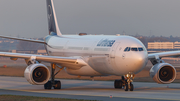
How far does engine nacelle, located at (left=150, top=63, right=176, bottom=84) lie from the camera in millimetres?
24938

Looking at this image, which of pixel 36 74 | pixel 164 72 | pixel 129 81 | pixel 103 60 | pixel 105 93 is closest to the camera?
pixel 105 93

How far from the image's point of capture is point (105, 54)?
24375mm

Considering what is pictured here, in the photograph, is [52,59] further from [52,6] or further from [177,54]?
[52,6]

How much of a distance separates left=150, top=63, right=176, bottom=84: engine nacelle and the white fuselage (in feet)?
8.41

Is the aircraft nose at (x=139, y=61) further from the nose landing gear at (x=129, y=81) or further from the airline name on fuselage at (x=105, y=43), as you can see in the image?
the airline name on fuselage at (x=105, y=43)

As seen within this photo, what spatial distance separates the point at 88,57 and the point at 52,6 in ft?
44.0

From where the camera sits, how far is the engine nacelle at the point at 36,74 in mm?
24188

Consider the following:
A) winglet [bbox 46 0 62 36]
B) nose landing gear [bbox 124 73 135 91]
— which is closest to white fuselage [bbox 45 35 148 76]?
nose landing gear [bbox 124 73 135 91]

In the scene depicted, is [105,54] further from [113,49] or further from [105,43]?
[105,43]

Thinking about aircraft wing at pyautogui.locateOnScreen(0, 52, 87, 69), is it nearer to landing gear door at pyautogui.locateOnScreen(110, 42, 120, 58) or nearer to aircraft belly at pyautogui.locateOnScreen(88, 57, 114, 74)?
aircraft belly at pyautogui.locateOnScreen(88, 57, 114, 74)

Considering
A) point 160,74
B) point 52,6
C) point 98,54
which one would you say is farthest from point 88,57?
point 52,6

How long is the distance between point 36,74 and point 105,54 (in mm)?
5116

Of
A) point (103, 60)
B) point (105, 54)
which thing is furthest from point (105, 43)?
point (103, 60)

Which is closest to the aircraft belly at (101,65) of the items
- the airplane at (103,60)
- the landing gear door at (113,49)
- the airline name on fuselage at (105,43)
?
the airplane at (103,60)
